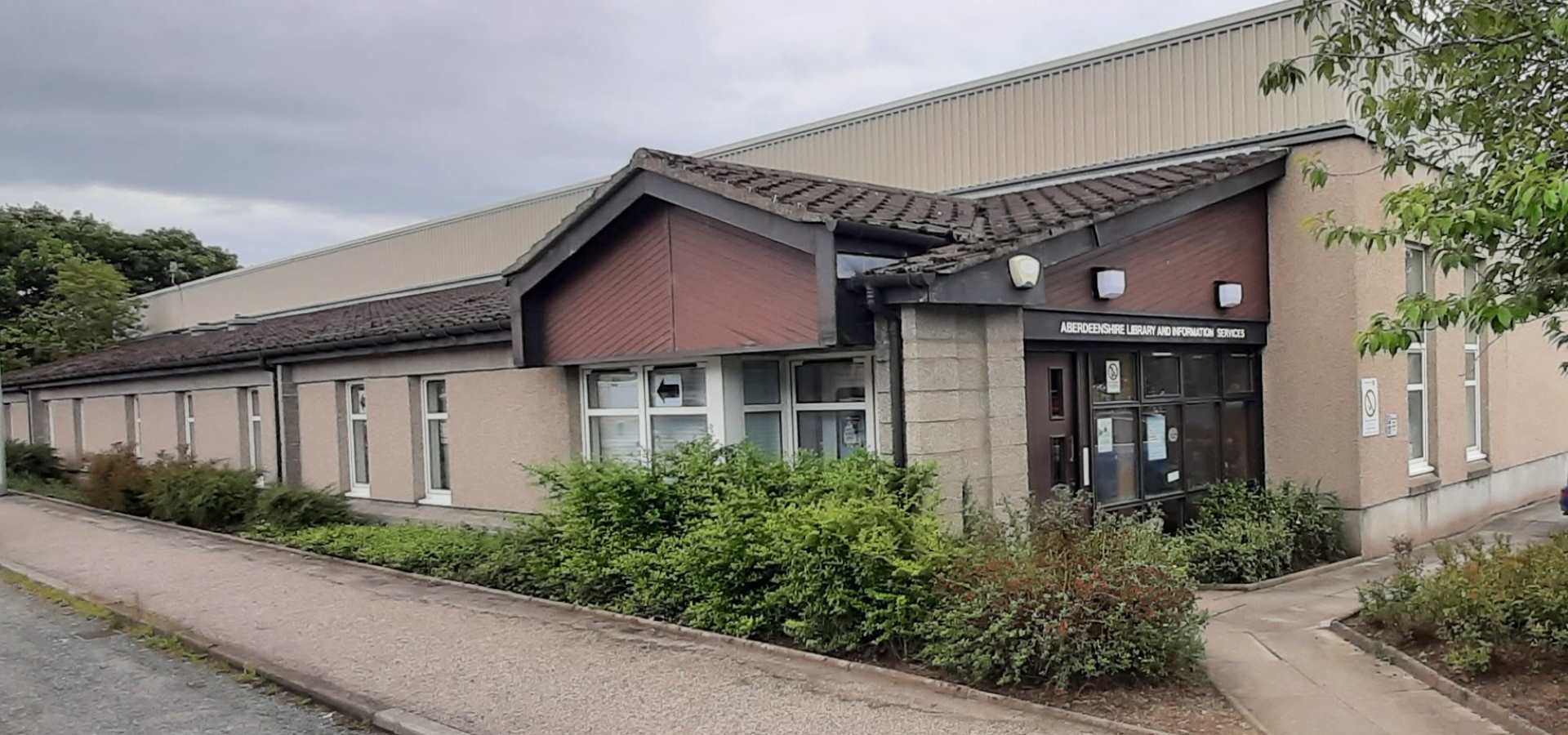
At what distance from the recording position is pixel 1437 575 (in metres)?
7.39

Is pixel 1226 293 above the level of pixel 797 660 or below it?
above

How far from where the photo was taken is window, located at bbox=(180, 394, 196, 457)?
837 inches

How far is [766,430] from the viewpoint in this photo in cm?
1082

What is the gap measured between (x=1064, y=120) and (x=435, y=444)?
9654 millimetres

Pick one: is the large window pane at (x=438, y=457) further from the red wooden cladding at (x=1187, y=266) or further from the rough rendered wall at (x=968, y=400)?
the red wooden cladding at (x=1187, y=266)

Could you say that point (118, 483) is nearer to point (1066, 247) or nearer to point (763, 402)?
point (763, 402)

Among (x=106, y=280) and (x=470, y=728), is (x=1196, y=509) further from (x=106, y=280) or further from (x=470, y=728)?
(x=106, y=280)

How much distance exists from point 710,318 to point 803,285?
130 centimetres

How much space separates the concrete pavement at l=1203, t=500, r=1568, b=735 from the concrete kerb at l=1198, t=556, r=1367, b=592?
0.14m

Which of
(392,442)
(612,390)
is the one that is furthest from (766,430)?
(392,442)

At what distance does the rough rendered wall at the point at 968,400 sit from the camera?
338 inches

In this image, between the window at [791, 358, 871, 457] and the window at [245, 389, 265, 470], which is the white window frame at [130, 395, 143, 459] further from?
the window at [791, 358, 871, 457]

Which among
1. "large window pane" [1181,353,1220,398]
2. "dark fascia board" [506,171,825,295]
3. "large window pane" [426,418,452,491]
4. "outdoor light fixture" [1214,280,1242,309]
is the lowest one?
"large window pane" [426,418,452,491]

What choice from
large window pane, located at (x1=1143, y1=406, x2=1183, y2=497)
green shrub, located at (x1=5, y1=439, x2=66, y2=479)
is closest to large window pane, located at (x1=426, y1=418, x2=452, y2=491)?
large window pane, located at (x1=1143, y1=406, x2=1183, y2=497)
